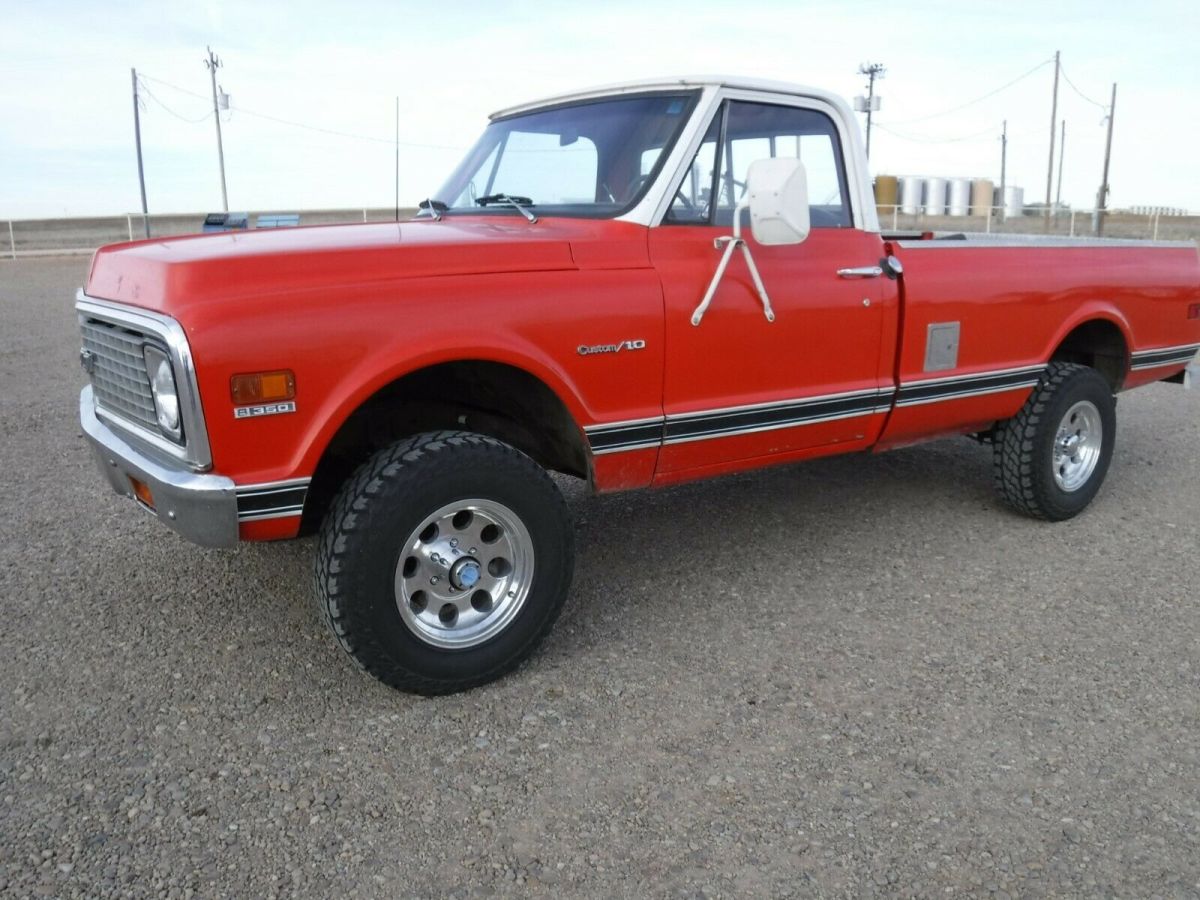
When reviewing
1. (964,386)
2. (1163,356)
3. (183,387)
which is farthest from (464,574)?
(1163,356)

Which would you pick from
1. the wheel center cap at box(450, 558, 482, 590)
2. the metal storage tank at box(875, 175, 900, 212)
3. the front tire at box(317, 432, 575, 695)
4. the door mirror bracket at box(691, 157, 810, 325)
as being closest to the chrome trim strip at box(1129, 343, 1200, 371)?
the door mirror bracket at box(691, 157, 810, 325)

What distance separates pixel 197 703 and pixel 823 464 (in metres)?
4.03

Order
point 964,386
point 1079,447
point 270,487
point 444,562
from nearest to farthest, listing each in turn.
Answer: point 270,487 < point 444,562 < point 964,386 < point 1079,447

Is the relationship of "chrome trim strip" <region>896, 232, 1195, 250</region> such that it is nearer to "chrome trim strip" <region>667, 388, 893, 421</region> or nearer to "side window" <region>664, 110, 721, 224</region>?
"chrome trim strip" <region>667, 388, 893, 421</region>

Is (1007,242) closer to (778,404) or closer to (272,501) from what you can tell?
(778,404)

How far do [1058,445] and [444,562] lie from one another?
3.45 m

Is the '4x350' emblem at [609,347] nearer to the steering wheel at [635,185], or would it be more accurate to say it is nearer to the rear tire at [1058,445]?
the steering wheel at [635,185]

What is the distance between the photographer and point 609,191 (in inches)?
153

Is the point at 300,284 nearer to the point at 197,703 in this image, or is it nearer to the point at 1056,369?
the point at 197,703

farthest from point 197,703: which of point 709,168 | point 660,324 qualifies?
point 709,168

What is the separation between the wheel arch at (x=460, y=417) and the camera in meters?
3.46

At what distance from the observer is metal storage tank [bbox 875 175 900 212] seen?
39062mm

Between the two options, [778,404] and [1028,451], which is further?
[1028,451]

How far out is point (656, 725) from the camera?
3.20 metres
